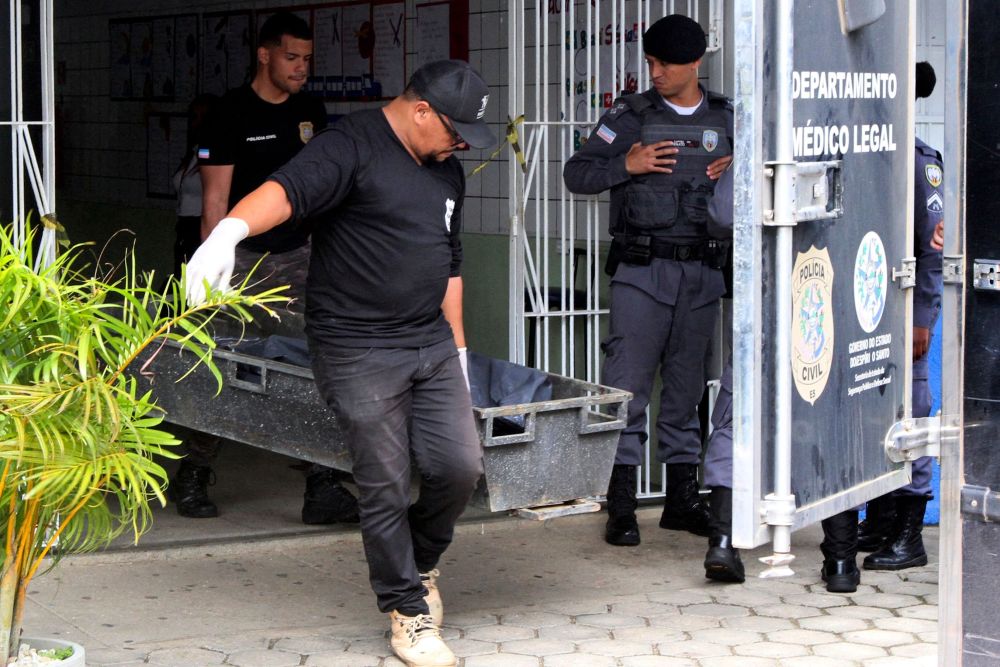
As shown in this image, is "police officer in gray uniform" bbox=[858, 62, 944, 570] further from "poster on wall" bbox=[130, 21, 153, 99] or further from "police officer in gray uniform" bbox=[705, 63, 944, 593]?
"poster on wall" bbox=[130, 21, 153, 99]

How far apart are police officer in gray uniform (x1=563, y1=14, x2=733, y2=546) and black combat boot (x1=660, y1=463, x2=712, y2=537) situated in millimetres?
217

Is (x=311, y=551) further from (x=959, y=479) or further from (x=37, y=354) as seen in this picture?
(x=959, y=479)

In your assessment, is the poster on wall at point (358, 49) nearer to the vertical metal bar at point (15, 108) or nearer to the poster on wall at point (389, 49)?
the poster on wall at point (389, 49)

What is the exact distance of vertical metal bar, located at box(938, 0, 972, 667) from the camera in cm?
273

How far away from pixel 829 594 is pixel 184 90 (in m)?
7.07

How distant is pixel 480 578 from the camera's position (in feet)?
18.0

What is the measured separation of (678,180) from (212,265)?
2643 millimetres

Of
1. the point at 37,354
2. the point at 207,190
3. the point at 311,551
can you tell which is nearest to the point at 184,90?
the point at 207,190

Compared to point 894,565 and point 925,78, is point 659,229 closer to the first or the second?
point 925,78

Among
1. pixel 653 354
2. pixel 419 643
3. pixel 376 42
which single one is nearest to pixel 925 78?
pixel 653 354

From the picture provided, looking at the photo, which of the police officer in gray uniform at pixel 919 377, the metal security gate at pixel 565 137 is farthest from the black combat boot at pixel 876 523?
the metal security gate at pixel 565 137

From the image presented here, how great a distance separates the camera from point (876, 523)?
5.80 meters

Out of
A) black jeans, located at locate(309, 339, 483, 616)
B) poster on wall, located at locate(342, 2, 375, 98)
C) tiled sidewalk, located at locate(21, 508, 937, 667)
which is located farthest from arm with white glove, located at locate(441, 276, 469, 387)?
poster on wall, located at locate(342, 2, 375, 98)

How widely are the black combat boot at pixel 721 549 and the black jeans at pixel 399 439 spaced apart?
1144mm
